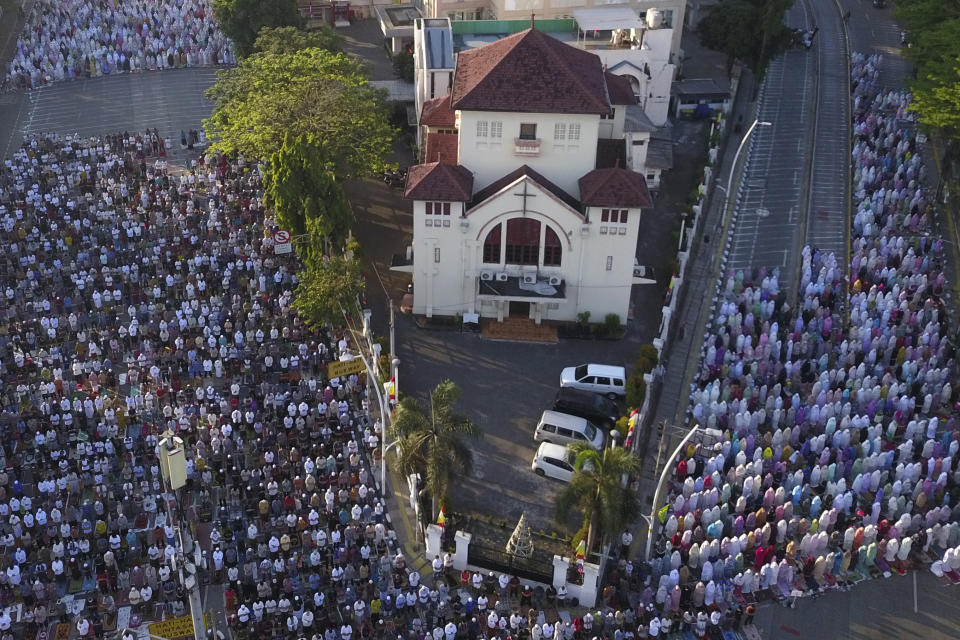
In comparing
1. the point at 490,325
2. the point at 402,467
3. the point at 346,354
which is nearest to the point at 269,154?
the point at 490,325

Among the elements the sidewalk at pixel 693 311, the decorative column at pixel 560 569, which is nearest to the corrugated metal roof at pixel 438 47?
the sidewalk at pixel 693 311

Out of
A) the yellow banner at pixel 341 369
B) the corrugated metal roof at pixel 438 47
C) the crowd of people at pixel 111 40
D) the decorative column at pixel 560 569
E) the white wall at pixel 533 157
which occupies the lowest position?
the decorative column at pixel 560 569

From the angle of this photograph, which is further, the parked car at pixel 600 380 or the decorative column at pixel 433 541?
the parked car at pixel 600 380

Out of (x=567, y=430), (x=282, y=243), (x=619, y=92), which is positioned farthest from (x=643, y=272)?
(x=282, y=243)

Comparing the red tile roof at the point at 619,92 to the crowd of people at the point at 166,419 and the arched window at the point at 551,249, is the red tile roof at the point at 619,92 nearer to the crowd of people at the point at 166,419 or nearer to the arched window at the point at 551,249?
the arched window at the point at 551,249

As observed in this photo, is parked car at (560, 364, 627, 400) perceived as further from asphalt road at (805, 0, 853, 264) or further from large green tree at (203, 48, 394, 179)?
asphalt road at (805, 0, 853, 264)

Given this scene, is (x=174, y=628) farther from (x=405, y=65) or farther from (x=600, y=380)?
(x=405, y=65)

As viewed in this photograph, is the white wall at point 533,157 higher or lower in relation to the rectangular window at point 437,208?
higher
